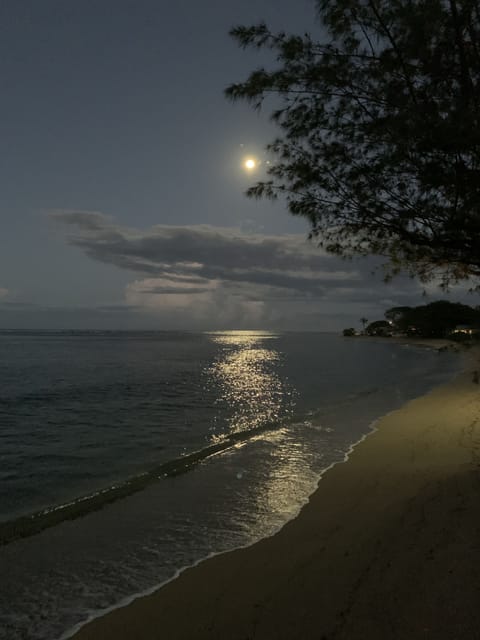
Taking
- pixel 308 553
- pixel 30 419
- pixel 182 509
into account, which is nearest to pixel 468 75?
pixel 308 553

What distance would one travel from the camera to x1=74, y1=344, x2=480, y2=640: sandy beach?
4.70 meters

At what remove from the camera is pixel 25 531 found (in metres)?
8.35

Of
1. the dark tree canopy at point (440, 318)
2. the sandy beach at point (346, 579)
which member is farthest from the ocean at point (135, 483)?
the dark tree canopy at point (440, 318)

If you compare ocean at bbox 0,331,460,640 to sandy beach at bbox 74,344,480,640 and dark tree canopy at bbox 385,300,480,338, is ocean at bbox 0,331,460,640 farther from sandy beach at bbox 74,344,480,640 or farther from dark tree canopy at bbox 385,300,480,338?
dark tree canopy at bbox 385,300,480,338

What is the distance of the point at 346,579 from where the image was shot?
18.7ft

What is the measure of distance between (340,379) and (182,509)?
1238 inches

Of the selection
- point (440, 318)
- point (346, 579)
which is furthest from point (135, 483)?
point (440, 318)

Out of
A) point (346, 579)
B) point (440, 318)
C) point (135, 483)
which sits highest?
point (440, 318)

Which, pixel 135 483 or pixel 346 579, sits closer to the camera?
pixel 346 579

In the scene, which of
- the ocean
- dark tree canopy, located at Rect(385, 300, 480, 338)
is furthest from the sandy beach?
dark tree canopy, located at Rect(385, 300, 480, 338)

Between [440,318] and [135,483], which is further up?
[440,318]

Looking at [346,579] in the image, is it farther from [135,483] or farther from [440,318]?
[440,318]

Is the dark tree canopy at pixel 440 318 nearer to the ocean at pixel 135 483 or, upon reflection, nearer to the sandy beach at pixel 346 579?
the ocean at pixel 135 483

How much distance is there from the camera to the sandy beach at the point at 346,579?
4699mm
